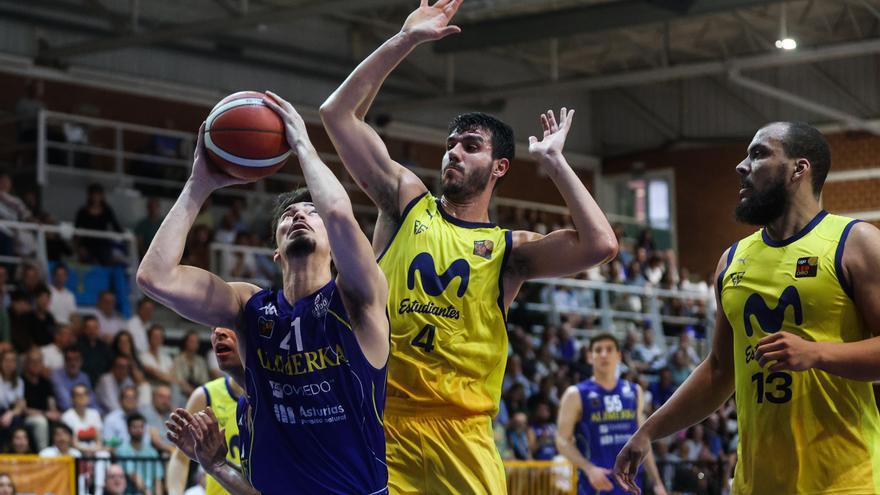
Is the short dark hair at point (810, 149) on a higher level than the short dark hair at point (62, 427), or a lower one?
higher

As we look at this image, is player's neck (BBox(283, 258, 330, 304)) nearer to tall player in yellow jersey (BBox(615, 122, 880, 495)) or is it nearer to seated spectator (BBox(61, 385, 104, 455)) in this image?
tall player in yellow jersey (BBox(615, 122, 880, 495))

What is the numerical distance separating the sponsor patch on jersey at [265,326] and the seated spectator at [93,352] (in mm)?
10274

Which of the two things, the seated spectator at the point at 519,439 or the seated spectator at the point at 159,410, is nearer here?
the seated spectator at the point at 159,410

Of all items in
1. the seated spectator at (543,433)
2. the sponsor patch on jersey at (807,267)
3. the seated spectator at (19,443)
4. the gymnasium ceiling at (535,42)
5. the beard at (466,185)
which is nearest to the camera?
the sponsor patch on jersey at (807,267)

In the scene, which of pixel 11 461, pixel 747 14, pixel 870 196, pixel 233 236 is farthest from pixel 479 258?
pixel 870 196

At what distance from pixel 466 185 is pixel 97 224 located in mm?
13063

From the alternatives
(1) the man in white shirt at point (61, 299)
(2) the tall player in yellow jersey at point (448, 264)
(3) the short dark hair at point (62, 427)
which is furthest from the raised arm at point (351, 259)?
(1) the man in white shirt at point (61, 299)

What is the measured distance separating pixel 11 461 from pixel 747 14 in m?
20.1

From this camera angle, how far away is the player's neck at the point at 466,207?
20.5 feet

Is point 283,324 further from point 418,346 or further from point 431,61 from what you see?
point 431,61

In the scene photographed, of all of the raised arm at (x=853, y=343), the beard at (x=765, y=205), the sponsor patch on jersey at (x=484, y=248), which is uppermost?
the beard at (x=765, y=205)

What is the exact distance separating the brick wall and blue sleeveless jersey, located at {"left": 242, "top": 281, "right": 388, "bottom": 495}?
87.6ft

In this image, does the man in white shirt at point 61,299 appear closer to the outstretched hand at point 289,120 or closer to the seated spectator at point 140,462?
the seated spectator at point 140,462

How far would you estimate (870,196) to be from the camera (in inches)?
1167
